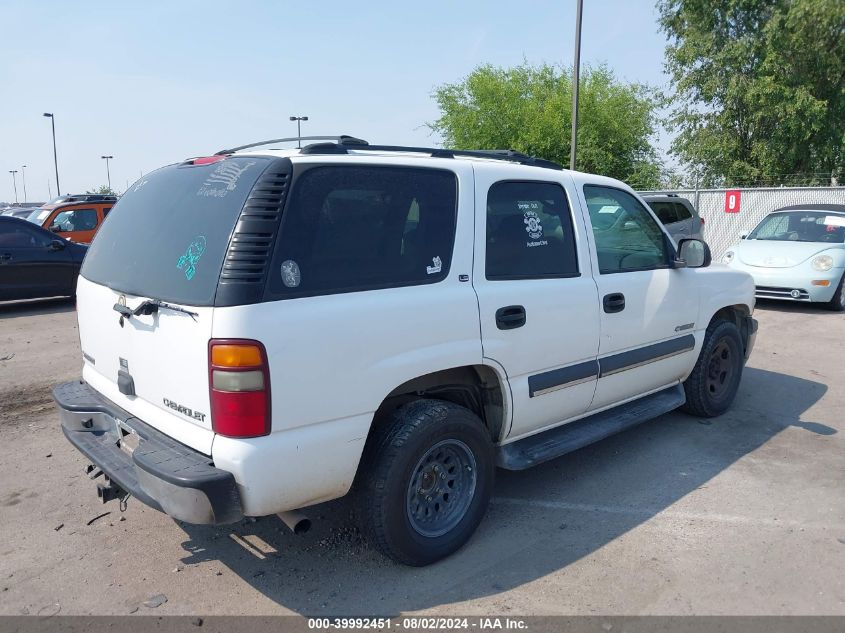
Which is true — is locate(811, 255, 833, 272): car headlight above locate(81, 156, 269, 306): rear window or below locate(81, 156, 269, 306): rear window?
below

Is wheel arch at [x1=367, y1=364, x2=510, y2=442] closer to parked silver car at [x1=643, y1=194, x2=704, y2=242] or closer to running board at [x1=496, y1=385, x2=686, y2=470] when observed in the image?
running board at [x1=496, y1=385, x2=686, y2=470]

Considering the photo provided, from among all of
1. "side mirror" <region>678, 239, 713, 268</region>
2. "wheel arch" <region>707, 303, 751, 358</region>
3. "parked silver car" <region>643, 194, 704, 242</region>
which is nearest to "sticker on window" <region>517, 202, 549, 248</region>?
"side mirror" <region>678, 239, 713, 268</region>

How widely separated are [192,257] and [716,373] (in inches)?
169

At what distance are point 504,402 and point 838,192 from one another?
49.9 feet

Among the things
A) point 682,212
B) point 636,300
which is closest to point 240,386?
point 636,300

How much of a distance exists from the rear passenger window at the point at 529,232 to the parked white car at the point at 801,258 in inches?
286

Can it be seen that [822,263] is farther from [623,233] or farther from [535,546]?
[535,546]

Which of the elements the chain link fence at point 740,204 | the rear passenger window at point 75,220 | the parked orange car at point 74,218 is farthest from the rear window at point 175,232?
the chain link fence at point 740,204

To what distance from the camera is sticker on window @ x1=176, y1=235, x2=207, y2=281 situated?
2797mm

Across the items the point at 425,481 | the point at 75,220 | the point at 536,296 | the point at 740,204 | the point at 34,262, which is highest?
the point at 740,204

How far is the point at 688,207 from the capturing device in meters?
13.1

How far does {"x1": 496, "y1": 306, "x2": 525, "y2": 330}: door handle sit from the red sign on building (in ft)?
52.2

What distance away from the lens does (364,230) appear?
2994 mm

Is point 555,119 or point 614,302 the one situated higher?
point 555,119
